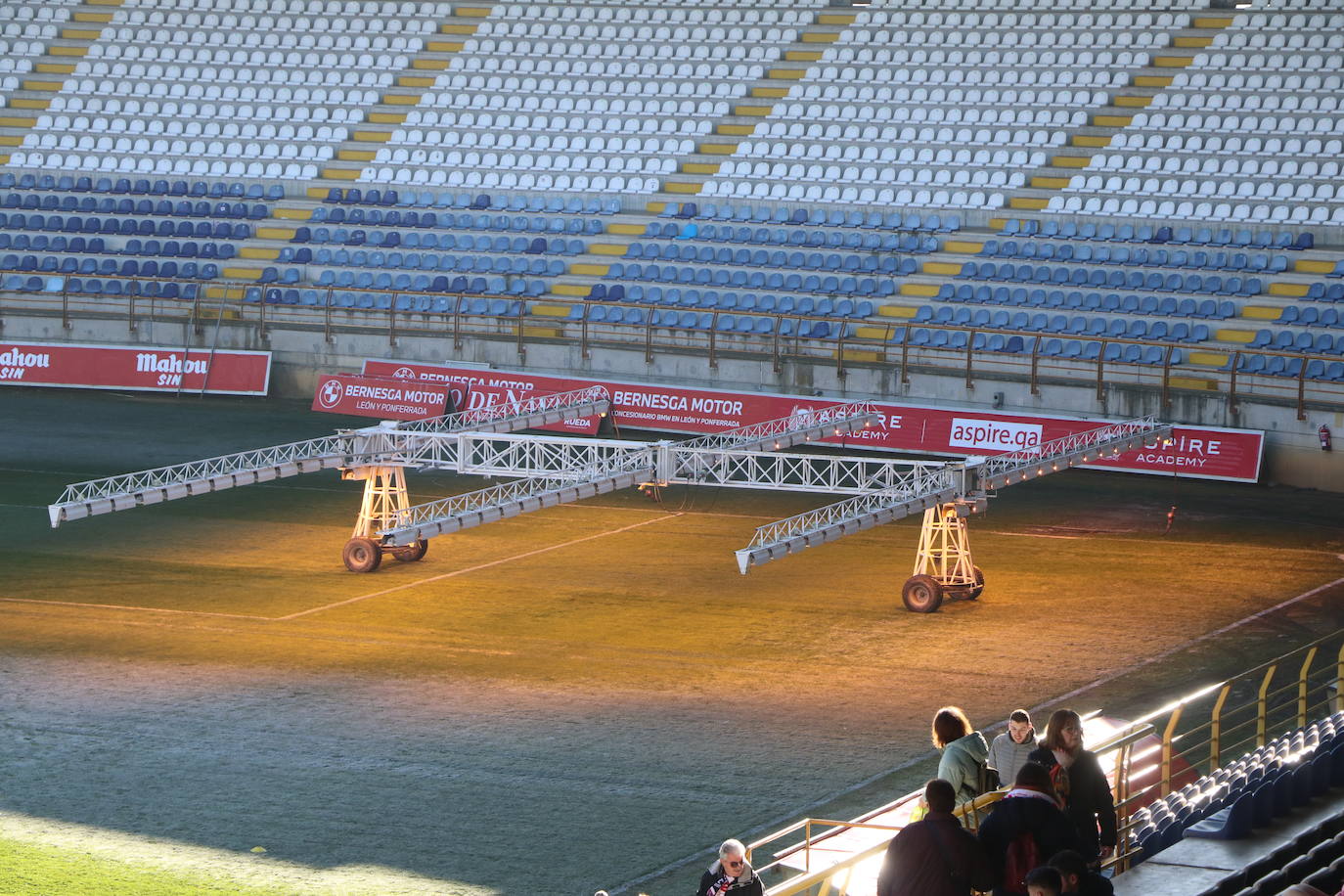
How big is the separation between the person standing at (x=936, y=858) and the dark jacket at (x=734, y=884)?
1662 millimetres

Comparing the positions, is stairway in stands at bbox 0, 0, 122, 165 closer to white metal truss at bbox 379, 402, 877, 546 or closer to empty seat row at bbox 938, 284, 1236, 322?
empty seat row at bbox 938, 284, 1236, 322

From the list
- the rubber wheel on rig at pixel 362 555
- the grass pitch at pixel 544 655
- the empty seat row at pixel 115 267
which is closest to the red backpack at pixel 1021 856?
the grass pitch at pixel 544 655

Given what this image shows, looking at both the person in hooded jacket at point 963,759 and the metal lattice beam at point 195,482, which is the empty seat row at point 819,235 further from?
the person in hooded jacket at point 963,759

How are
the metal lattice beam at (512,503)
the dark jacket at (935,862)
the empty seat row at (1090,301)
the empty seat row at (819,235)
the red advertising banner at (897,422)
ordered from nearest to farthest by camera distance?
1. the dark jacket at (935,862)
2. the metal lattice beam at (512,503)
3. the red advertising banner at (897,422)
4. the empty seat row at (1090,301)
5. the empty seat row at (819,235)

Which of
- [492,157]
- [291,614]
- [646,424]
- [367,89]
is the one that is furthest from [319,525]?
[367,89]

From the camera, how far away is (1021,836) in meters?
11.0

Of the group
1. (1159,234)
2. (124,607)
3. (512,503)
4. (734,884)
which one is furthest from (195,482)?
(1159,234)

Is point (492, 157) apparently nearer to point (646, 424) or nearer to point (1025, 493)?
point (646, 424)

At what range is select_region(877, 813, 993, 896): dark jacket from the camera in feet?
35.1

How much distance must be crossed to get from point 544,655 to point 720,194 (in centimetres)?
2559

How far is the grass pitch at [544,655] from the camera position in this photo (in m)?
17.6

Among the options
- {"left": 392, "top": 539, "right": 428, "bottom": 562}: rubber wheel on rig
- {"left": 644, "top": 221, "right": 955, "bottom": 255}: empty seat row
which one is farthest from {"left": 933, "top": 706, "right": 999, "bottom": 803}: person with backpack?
{"left": 644, "top": 221, "right": 955, "bottom": 255}: empty seat row

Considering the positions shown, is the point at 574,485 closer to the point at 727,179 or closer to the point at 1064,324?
the point at 1064,324

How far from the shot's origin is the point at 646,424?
133 ft
